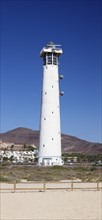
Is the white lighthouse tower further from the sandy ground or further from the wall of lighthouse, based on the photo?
the sandy ground

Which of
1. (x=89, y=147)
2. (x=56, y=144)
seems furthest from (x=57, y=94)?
(x=89, y=147)

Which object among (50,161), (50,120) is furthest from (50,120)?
(50,161)

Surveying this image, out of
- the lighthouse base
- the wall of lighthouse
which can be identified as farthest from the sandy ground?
the lighthouse base

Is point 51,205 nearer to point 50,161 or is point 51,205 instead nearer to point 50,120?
point 50,120

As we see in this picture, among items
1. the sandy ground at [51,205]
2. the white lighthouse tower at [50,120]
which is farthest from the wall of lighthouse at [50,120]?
the sandy ground at [51,205]

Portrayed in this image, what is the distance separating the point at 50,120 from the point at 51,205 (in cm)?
2311

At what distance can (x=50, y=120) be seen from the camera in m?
38.7

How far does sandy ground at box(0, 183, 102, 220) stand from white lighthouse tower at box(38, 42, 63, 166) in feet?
57.0

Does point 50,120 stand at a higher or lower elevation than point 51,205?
higher

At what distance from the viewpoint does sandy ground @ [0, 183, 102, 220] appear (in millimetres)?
13164

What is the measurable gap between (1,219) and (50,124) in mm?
26312

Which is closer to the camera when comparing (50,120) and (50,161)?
(50,120)

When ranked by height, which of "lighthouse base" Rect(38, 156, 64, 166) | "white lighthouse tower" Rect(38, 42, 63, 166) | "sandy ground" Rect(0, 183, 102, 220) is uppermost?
"white lighthouse tower" Rect(38, 42, 63, 166)

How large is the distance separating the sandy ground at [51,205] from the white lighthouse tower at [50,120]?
17.4m
